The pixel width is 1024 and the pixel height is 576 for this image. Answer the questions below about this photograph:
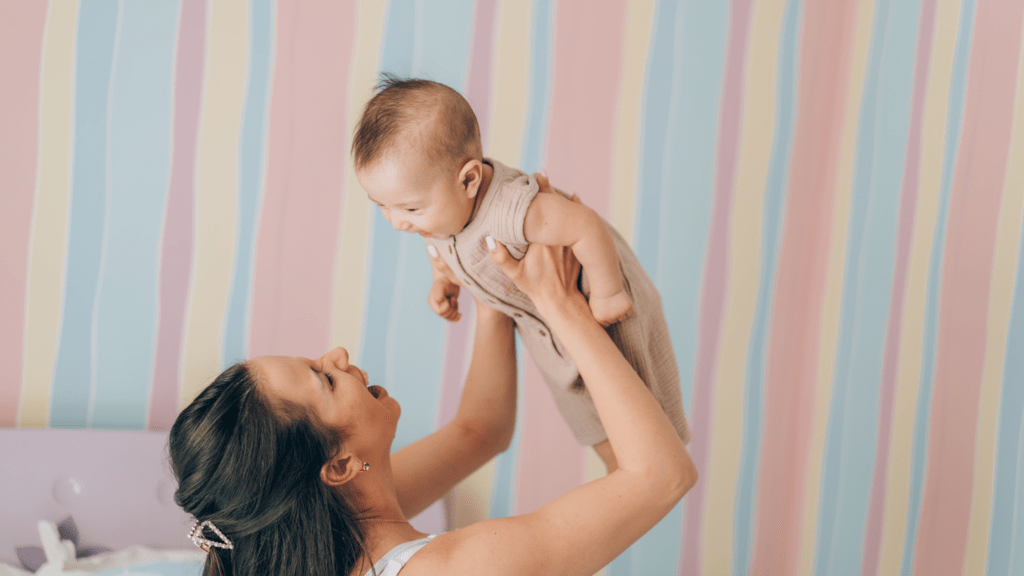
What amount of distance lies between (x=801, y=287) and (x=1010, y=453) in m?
0.90

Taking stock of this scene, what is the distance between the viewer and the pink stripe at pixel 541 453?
6.40 feet

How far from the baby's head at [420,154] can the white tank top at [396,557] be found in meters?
0.43

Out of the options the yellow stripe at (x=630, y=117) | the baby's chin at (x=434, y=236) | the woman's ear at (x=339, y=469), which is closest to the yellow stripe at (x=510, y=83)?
the yellow stripe at (x=630, y=117)

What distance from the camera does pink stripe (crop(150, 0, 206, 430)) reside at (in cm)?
162

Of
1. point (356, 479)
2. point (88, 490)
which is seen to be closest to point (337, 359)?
point (356, 479)

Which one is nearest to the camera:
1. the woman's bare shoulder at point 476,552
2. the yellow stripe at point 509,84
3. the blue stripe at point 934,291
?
the woman's bare shoulder at point 476,552

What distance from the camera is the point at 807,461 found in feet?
6.46

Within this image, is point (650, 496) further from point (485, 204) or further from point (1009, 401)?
point (1009, 401)

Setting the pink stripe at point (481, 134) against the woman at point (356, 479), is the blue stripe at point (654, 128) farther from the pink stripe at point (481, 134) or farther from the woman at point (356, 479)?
the woman at point (356, 479)

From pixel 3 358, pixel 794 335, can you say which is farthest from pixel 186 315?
pixel 794 335

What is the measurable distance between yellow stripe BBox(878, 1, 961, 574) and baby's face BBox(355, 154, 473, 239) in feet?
3.35

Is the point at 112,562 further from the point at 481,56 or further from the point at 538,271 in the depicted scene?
the point at 481,56

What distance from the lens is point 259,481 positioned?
862mm

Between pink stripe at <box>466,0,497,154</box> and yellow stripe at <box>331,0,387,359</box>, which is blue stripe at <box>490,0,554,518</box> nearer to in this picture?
pink stripe at <box>466,0,497,154</box>
